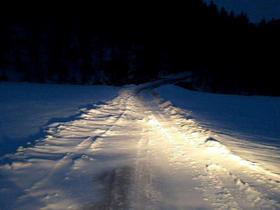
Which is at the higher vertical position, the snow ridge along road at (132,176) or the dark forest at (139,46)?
the dark forest at (139,46)

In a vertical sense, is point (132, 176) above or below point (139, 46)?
below

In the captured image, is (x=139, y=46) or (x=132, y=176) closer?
(x=132, y=176)

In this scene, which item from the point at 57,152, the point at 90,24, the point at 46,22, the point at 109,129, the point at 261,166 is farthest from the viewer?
the point at 90,24

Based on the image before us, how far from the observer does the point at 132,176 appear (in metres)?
4.84

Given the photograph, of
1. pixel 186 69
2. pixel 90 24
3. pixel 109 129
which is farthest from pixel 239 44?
pixel 109 129

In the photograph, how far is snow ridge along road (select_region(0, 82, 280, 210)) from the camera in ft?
12.8

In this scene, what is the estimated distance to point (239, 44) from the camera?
68125mm

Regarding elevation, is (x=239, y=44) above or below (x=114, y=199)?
above

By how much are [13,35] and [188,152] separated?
123 feet

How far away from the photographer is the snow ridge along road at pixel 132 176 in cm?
389

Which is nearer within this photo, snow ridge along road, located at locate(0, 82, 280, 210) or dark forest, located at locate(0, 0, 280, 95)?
snow ridge along road, located at locate(0, 82, 280, 210)

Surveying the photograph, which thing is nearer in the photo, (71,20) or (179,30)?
(71,20)

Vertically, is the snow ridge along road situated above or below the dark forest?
below

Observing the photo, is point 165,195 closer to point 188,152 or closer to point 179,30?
point 188,152
